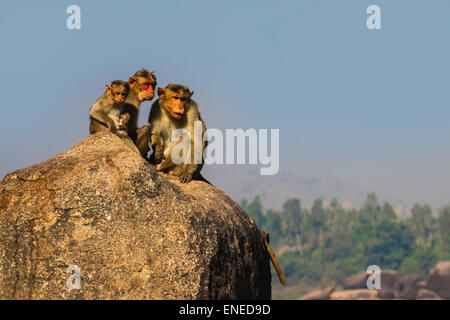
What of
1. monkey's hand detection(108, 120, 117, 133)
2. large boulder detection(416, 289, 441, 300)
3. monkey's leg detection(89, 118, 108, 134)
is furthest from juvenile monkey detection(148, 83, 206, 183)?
large boulder detection(416, 289, 441, 300)

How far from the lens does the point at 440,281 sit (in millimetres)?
90938

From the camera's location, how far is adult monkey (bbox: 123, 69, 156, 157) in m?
11.7

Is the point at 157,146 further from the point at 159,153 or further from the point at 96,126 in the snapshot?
the point at 96,126

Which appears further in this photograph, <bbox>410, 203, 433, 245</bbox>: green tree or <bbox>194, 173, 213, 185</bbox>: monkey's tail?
<bbox>410, 203, 433, 245</bbox>: green tree

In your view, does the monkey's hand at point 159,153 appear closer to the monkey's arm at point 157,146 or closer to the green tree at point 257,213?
the monkey's arm at point 157,146

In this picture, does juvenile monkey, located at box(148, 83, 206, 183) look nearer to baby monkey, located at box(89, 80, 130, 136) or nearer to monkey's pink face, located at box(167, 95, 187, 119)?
monkey's pink face, located at box(167, 95, 187, 119)

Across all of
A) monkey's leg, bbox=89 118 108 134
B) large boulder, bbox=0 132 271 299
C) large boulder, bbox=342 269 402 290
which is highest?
monkey's leg, bbox=89 118 108 134

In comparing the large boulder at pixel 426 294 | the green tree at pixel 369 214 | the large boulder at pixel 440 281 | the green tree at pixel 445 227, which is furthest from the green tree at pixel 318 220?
the large boulder at pixel 426 294

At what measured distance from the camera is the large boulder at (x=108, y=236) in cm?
870
